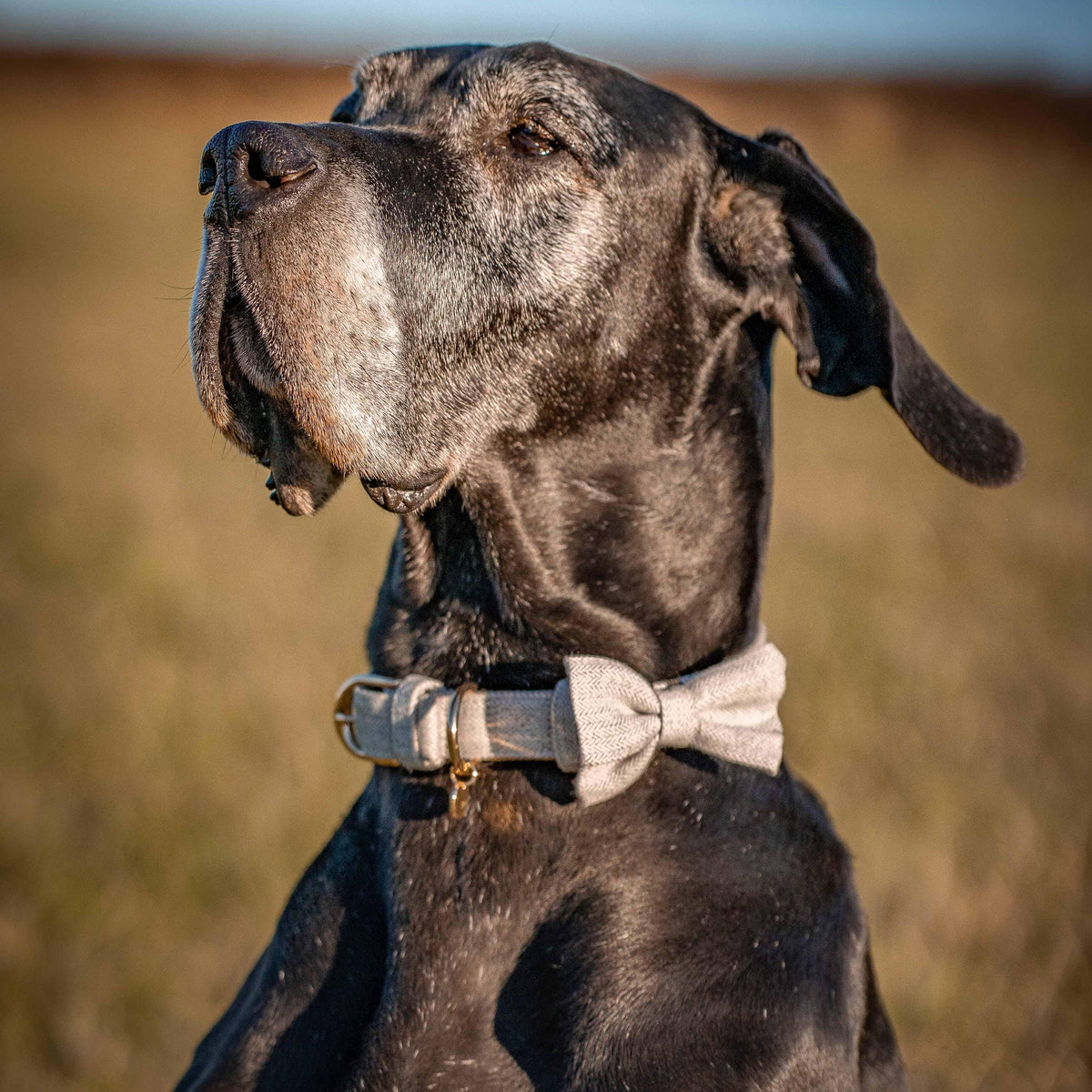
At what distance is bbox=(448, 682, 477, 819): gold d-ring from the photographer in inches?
90.4

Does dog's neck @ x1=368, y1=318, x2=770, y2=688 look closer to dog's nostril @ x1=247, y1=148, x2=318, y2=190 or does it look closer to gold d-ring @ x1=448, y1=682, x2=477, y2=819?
gold d-ring @ x1=448, y1=682, x2=477, y2=819

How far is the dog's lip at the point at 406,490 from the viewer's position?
250 cm

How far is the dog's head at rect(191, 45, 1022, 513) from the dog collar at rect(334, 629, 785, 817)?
49cm

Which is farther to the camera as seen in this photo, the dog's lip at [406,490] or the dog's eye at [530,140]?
the dog's eye at [530,140]

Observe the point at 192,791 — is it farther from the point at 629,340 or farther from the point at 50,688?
the point at 629,340

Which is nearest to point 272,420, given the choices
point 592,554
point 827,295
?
point 592,554

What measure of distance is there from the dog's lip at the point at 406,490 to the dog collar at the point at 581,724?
0.39 m

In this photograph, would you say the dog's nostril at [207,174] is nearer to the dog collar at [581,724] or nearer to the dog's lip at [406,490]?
the dog's lip at [406,490]

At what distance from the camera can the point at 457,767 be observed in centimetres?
230

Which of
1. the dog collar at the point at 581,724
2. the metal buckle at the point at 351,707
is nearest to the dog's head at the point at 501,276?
the metal buckle at the point at 351,707

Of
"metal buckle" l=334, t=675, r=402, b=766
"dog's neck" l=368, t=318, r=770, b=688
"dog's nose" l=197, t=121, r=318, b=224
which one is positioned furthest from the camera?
"dog's neck" l=368, t=318, r=770, b=688

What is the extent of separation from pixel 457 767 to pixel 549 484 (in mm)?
739

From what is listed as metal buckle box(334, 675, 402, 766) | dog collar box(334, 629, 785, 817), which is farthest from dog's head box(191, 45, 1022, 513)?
dog collar box(334, 629, 785, 817)

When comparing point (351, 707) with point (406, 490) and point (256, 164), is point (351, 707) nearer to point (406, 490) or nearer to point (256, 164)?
point (406, 490)
